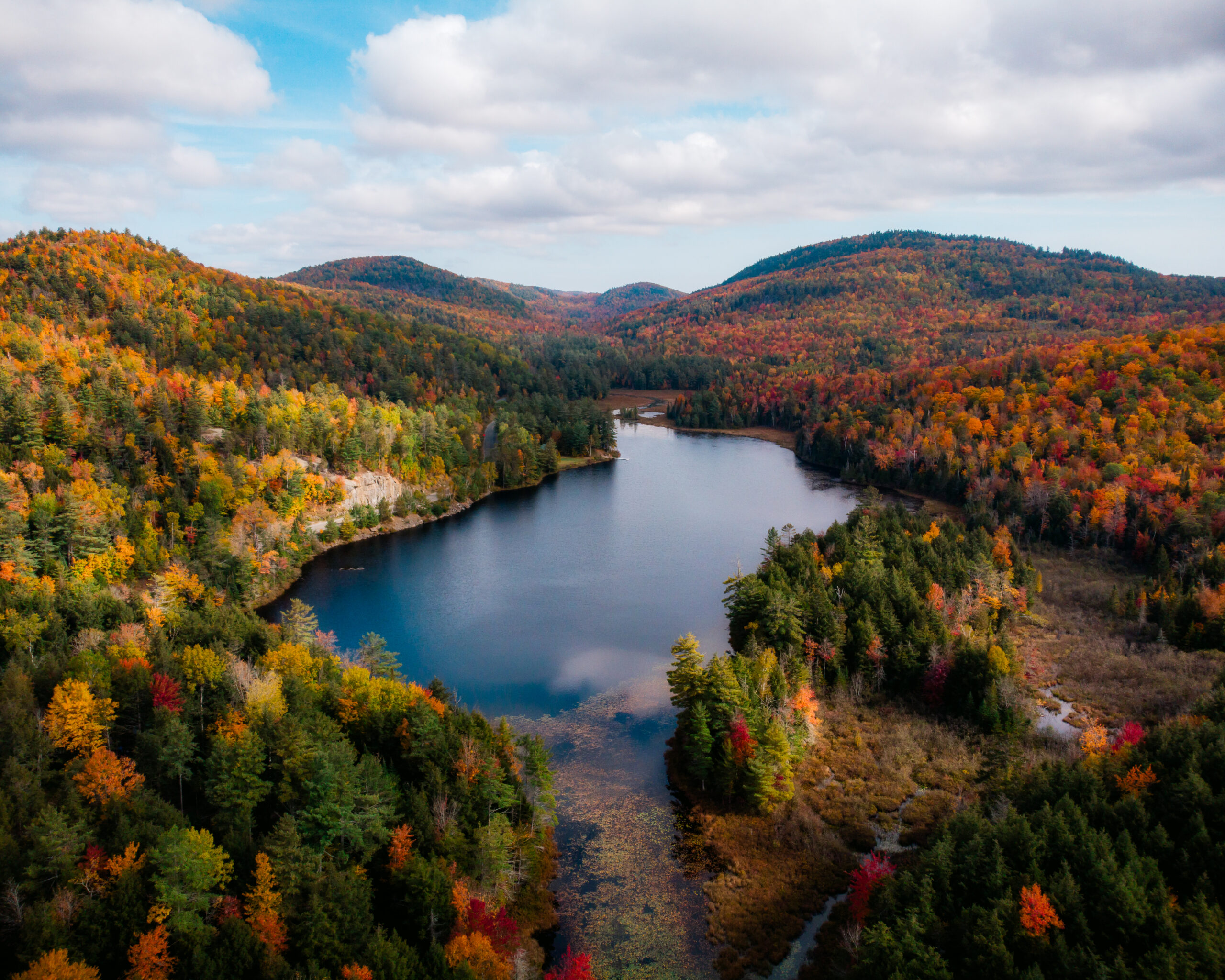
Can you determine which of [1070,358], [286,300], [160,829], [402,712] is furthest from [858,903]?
[286,300]

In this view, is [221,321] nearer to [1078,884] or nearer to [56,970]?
[56,970]

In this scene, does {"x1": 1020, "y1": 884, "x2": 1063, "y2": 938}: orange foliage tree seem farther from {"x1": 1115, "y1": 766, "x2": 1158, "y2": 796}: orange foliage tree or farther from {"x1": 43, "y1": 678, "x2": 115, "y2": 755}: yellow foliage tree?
{"x1": 43, "y1": 678, "x2": 115, "y2": 755}: yellow foliage tree

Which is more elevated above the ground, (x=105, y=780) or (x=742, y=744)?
(x=105, y=780)

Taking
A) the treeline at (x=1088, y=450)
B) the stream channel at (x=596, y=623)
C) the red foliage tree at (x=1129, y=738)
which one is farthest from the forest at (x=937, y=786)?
the treeline at (x=1088, y=450)

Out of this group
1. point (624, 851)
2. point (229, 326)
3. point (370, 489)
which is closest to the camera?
point (624, 851)

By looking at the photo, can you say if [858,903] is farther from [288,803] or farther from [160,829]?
[160,829]

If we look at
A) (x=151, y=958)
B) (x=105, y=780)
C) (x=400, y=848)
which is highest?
(x=105, y=780)

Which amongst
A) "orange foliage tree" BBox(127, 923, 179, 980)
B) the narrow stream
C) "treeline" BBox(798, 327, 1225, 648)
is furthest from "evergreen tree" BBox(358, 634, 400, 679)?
"treeline" BBox(798, 327, 1225, 648)

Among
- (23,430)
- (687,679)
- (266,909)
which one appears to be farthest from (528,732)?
(23,430)
